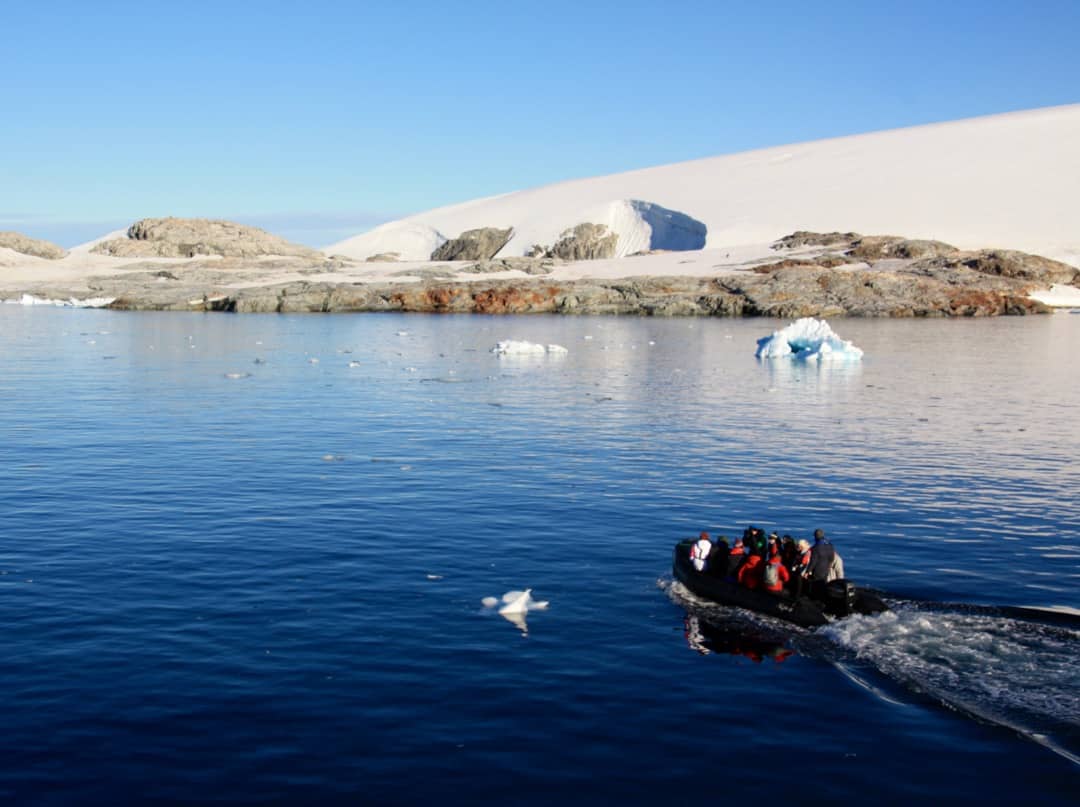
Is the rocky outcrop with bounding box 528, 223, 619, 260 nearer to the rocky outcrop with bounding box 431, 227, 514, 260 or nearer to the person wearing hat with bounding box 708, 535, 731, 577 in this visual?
the rocky outcrop with bounding box 431, 227, 514, 260

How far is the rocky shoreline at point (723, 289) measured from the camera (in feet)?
383

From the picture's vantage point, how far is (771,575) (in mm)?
21312

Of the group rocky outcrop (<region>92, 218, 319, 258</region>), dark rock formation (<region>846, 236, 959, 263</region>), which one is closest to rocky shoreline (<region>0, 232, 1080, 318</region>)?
dark rock formation (<region>846, 236, 959, 263</region>)

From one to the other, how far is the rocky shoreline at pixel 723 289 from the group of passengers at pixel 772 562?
310 feet

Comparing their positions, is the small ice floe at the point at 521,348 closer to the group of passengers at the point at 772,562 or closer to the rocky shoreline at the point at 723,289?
the group of passengers at the point at 772,562

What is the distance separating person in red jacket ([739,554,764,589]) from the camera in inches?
856

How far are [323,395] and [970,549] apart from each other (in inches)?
1342

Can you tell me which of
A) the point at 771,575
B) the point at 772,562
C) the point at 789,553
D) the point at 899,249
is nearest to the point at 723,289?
the point at 899,249

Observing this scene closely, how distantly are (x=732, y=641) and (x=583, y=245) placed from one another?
511 feet

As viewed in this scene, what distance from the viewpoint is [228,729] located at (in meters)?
15.6

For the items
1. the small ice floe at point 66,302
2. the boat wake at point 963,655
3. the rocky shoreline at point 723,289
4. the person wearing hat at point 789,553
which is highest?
the rocky shoreline at point 723,289

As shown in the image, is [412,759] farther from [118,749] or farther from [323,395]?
[323,395]

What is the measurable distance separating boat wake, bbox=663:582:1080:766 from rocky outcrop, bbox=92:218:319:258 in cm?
15893

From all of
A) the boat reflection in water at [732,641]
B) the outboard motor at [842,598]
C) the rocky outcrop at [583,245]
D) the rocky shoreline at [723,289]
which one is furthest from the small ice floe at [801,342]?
the rocky outcrop at [583,245]
